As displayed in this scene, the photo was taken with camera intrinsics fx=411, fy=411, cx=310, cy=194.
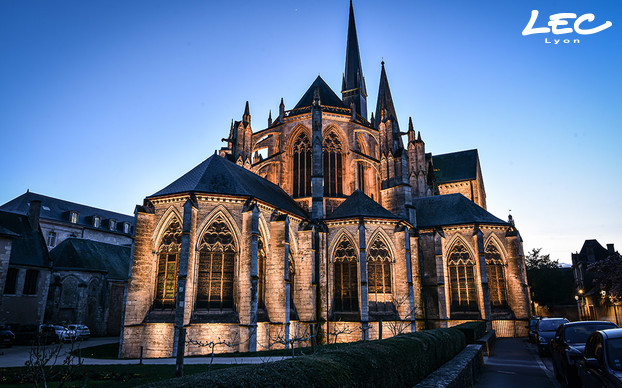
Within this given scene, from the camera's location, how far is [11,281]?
85.4 ft

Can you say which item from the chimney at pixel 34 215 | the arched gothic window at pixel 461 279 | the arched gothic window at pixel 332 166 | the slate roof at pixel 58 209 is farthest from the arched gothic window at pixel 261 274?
the slate roof at pixel 58 209

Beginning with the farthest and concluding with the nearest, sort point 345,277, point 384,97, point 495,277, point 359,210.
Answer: point 384,97 < point 495,277 < point 359,210 < point 345,277

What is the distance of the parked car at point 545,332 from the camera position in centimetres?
1598

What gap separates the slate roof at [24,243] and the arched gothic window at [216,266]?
15779 mm

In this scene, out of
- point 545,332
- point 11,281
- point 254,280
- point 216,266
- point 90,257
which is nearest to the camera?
point 545,332

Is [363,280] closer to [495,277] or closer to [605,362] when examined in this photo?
[495,277]

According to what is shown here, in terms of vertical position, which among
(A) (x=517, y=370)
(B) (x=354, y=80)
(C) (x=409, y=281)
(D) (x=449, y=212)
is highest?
(B) (x=354, y=80)

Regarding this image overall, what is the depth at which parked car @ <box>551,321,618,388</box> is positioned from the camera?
28.1 feet

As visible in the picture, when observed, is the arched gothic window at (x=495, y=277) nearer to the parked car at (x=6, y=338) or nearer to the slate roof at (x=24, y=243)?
the parked car at (x=6, y=338)

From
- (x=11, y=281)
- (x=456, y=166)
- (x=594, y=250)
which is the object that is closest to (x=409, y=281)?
(x=11, y=281)

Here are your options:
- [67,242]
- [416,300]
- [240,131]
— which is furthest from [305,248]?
[67,242]

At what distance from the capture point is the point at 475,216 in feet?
88.1

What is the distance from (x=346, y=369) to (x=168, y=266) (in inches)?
616

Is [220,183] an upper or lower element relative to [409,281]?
upper
